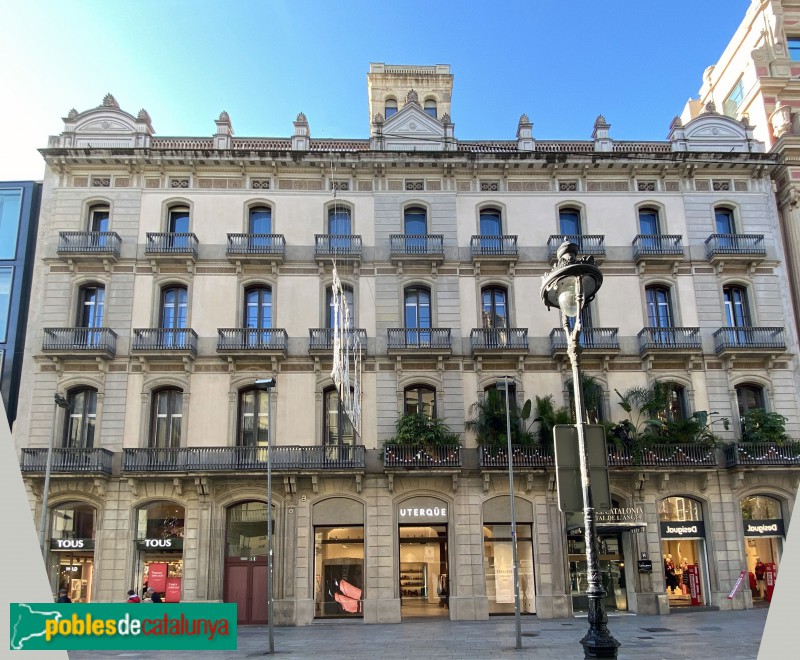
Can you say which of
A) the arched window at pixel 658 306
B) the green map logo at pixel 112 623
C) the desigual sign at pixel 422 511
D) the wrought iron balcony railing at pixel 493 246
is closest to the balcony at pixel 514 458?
the desigual sign at pixel 422 511

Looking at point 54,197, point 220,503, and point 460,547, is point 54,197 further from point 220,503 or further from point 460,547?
point 460,547

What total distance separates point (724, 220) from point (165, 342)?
25.7 m

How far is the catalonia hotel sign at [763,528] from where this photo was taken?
28547 mm

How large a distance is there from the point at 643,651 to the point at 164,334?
69.1 feet

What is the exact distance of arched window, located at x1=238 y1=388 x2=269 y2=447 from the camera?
1133 inches

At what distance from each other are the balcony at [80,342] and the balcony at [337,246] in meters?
9.27

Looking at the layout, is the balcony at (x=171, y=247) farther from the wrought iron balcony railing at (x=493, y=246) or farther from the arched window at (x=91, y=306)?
the wrought iron balcony railing at (x=493, y=246)

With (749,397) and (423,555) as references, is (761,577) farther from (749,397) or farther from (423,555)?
(423,555)

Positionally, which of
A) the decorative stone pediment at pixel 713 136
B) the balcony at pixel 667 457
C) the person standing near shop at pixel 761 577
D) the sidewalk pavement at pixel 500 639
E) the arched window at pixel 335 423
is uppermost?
the decorative stone pediment at pixel 713 136

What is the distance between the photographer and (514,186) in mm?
32125

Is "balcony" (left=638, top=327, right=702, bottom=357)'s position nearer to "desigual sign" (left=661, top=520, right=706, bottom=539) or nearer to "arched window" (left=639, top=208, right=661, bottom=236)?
"arched window" (left=639, top=208, right=661, bottom=236)

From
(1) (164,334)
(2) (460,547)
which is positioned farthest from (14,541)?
(2) (460,547)

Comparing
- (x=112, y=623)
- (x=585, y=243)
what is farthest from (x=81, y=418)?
(x=585, y=243)

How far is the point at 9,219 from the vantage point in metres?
31.4
